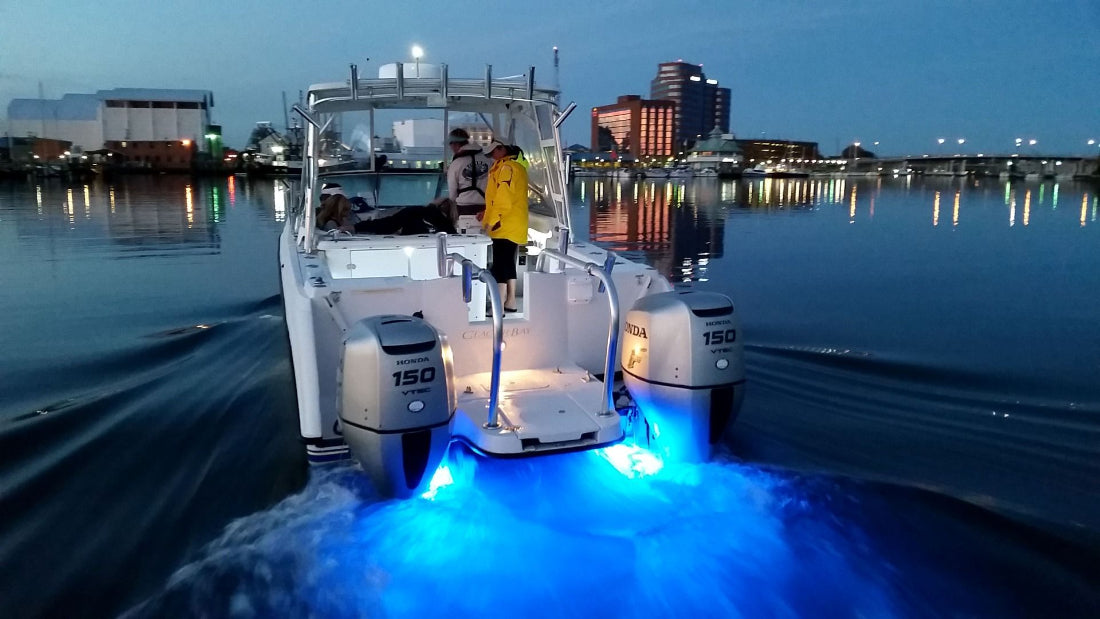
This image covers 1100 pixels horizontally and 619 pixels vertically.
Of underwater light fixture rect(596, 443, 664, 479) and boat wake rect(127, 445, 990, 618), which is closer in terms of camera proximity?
boat wake rect(127, 445, 990, 618)

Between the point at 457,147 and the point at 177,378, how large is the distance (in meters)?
3.35

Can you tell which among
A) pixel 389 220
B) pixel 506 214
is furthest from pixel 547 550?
pixel 389 220

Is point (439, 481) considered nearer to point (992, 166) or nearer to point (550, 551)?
point (550, 551)

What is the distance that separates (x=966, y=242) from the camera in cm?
2075

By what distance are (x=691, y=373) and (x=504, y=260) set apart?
6.66ft

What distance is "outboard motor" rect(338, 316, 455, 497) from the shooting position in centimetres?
381

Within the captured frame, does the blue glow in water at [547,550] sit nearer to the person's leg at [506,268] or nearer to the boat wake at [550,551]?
the boat wake at [550,551]

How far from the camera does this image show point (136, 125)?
255ft

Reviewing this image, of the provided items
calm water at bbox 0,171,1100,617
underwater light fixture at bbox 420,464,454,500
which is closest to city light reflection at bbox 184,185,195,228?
calm water at bbox 0,171,1100,617

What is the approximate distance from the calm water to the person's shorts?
1.81 meters

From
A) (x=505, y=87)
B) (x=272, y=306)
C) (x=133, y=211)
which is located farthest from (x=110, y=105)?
(x=505, y=87)

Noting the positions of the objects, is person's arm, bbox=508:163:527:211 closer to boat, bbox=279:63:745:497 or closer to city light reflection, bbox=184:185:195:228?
boat, bbox=279:63:745:497

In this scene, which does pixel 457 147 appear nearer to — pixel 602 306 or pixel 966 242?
pixel 602 306

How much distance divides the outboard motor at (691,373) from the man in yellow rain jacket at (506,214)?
1569 mm
